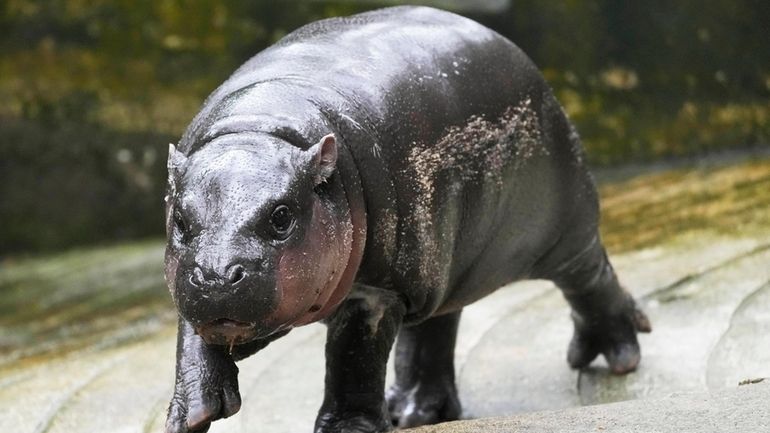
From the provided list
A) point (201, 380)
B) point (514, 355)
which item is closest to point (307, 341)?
point (514, 355)

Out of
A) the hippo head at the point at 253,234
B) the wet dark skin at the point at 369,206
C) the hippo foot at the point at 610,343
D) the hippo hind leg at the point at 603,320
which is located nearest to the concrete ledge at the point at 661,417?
the wet dark skin at the point at 369,206

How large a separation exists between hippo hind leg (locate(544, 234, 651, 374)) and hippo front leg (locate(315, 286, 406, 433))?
170 centimetres

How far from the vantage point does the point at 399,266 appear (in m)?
4.20

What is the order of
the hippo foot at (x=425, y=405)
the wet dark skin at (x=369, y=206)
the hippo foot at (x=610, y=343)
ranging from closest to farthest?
the wet dark skin at (x=369, y=206), the hippo foot at (x=425, y=405), the hippo foot at (x=610, y=343)

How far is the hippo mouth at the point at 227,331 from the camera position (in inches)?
137

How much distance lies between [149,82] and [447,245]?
8480 mm

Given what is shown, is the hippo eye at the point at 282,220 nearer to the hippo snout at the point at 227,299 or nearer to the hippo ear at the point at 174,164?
the hippo snout at the point at 227,299

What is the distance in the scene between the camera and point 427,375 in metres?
5.54

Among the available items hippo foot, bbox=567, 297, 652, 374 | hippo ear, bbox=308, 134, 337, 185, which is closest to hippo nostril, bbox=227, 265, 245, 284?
hippo ear, bbox=308, 134, 337, 185

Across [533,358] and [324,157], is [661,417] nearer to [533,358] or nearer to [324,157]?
[324,157]

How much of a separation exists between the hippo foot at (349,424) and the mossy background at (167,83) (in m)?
7.96

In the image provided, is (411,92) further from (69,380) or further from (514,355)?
(69,380)

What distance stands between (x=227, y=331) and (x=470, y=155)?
4.76 ft

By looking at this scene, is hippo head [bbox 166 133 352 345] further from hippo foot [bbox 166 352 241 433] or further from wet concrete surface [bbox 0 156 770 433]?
wet concrete surface [bbox 0 156 770 433]
